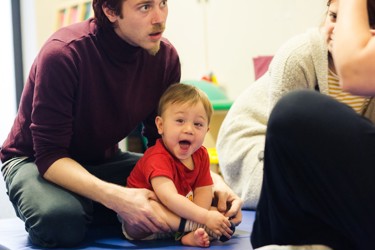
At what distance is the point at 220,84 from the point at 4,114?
1376mm

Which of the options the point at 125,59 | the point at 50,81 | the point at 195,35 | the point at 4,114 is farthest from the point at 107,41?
the point at 195,35

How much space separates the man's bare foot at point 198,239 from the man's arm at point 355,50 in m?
0.61

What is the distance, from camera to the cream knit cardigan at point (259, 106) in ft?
5.23

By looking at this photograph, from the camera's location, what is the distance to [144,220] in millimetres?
1354

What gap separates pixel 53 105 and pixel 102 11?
12.1 inches

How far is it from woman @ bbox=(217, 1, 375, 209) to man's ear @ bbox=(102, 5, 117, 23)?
507mm

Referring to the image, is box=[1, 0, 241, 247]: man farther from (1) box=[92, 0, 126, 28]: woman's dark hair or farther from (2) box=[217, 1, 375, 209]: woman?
(2) box=[217, 1, 375, 209]: woman

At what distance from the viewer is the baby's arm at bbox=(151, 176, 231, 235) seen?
1354 mm

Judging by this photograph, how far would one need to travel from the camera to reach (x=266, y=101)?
1.90 metres

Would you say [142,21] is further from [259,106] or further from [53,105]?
[259,106]

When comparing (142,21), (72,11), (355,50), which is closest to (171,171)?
(142,21)

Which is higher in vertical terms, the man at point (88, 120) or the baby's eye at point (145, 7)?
the baby's eye at point (145, 7)

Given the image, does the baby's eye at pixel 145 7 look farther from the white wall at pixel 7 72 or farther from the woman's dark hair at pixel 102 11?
the white wall at pixel 7 72

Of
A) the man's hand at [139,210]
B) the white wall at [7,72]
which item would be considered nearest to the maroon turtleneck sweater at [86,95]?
the man's hand at [139,210]
